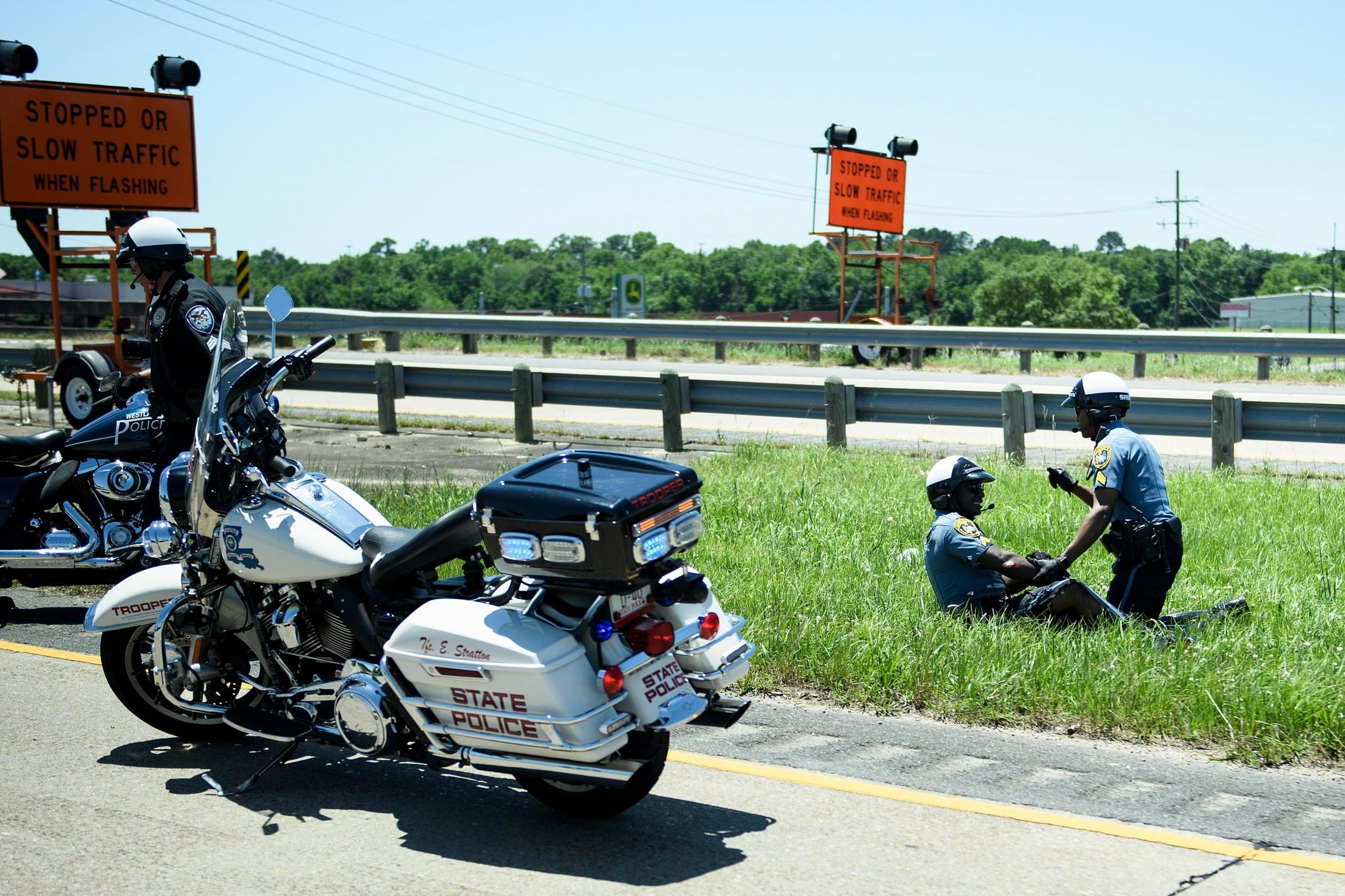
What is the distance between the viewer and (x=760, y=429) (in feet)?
51.8

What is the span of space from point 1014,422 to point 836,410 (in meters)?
1.80

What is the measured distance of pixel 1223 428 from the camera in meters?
11.6

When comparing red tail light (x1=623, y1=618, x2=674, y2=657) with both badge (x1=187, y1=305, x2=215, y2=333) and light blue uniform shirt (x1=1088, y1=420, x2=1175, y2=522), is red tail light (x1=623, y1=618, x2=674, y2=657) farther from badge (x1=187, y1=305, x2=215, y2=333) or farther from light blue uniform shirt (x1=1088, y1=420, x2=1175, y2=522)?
badge (x1=187, y1=305, x2=215, y2=333)

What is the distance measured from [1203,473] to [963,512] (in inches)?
219

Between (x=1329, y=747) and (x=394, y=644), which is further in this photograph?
(x=1329, y=747)

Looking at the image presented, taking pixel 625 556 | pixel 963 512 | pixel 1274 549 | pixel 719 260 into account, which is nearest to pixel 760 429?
pixel 1274 549

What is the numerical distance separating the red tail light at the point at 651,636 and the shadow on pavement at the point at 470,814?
688 millimetres

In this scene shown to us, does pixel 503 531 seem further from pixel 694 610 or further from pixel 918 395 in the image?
pixel 918 395


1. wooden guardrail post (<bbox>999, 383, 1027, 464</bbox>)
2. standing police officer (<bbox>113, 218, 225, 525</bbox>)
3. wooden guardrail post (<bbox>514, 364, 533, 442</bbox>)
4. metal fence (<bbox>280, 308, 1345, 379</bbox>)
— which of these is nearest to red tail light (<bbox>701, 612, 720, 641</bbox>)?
standing police officer (<bbox>113, 218, 225, 525</bbox>)

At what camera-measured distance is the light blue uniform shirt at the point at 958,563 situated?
6.73m

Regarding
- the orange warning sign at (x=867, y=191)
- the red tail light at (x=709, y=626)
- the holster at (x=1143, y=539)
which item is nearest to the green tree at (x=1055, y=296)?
the orange warning sign at (x=867, y=191)

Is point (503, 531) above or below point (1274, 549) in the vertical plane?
above

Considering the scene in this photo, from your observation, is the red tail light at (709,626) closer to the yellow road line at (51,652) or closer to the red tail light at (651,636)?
the red tail light at (651,636)

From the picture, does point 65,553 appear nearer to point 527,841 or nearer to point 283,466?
point 283,466
